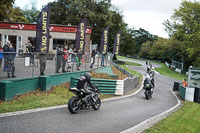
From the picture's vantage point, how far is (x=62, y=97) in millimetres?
12398

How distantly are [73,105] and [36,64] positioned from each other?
400 cm

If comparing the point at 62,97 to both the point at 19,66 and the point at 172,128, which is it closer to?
the point at 19,66

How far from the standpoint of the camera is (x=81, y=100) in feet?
31.7

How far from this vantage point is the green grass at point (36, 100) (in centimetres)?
912

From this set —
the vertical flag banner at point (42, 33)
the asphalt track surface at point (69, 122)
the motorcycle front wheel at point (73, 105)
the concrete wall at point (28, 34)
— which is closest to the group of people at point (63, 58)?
the vertical flag banner at point (42, 33)

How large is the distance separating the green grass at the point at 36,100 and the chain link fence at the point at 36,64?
3.49ft

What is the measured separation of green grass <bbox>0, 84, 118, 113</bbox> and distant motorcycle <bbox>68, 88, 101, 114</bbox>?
1505mm

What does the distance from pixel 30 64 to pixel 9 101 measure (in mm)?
2385

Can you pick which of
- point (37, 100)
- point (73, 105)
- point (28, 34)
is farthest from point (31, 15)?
point (73, 105)

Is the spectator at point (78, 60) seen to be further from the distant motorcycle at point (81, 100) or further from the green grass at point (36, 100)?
the distant motorcycle at point (81, 100)

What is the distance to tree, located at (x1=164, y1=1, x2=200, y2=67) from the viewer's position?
50.2m

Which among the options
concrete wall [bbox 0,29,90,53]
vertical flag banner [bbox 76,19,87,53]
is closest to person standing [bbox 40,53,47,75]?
vertical flag banner [bbox 76,19,87,53]

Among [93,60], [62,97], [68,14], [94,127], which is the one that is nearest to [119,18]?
[68,14]

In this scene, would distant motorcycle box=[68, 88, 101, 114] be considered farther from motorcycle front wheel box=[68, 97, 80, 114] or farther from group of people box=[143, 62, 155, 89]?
group of people box=[143, 62, 155, 89]
